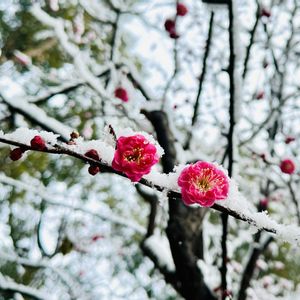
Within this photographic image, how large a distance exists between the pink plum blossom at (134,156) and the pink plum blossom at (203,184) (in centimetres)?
11

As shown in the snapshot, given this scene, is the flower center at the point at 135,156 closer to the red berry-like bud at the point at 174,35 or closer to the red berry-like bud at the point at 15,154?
the red berry-like bud at the point at 15,154

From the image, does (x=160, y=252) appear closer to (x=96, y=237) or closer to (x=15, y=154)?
(x=15, y=154)

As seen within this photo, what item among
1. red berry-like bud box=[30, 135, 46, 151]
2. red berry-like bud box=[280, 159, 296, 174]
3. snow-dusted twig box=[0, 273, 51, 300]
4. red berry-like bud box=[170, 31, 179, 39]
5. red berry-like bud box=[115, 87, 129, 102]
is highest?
red berry-like bud box=[170, 31, 179, 39]

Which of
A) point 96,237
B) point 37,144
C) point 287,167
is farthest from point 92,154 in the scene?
point 96,237

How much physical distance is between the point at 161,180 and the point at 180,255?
1.44 meters

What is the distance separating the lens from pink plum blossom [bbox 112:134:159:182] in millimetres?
1042

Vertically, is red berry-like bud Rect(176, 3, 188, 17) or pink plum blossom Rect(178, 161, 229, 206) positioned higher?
red berry-like bud Rect(176, 3, 188, 17)

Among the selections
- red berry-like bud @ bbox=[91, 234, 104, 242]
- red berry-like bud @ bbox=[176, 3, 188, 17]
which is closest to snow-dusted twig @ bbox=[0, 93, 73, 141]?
red berry-like bud @ bbox=[176, 3, 188, 17]

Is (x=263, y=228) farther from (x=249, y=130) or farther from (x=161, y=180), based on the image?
(x=249, y=130)

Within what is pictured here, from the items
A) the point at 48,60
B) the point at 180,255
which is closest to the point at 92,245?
the point at 48,60

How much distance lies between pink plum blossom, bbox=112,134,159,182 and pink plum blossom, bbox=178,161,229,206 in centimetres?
11

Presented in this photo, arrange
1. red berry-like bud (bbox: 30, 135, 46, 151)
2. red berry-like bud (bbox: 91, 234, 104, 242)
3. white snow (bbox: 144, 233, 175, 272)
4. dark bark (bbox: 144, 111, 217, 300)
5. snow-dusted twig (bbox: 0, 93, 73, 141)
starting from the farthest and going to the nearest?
red berry-like bud (bbox: 91, 234, 104, 242) → white snow (bbox: 144, 233, 175, 272) → snow-dusted twig (bbox: 0, 93, 73, 141) → dark bark (bbox: 144, 111, 217, 300) → red berry-like bud (bbox: 30, 135, 46, 151)

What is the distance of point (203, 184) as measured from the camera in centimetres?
115

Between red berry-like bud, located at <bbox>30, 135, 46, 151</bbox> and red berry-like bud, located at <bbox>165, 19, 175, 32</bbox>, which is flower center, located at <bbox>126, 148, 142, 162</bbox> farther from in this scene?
red berry-like bud, located at <bbox>165, 19, 175, 32</bbox>
